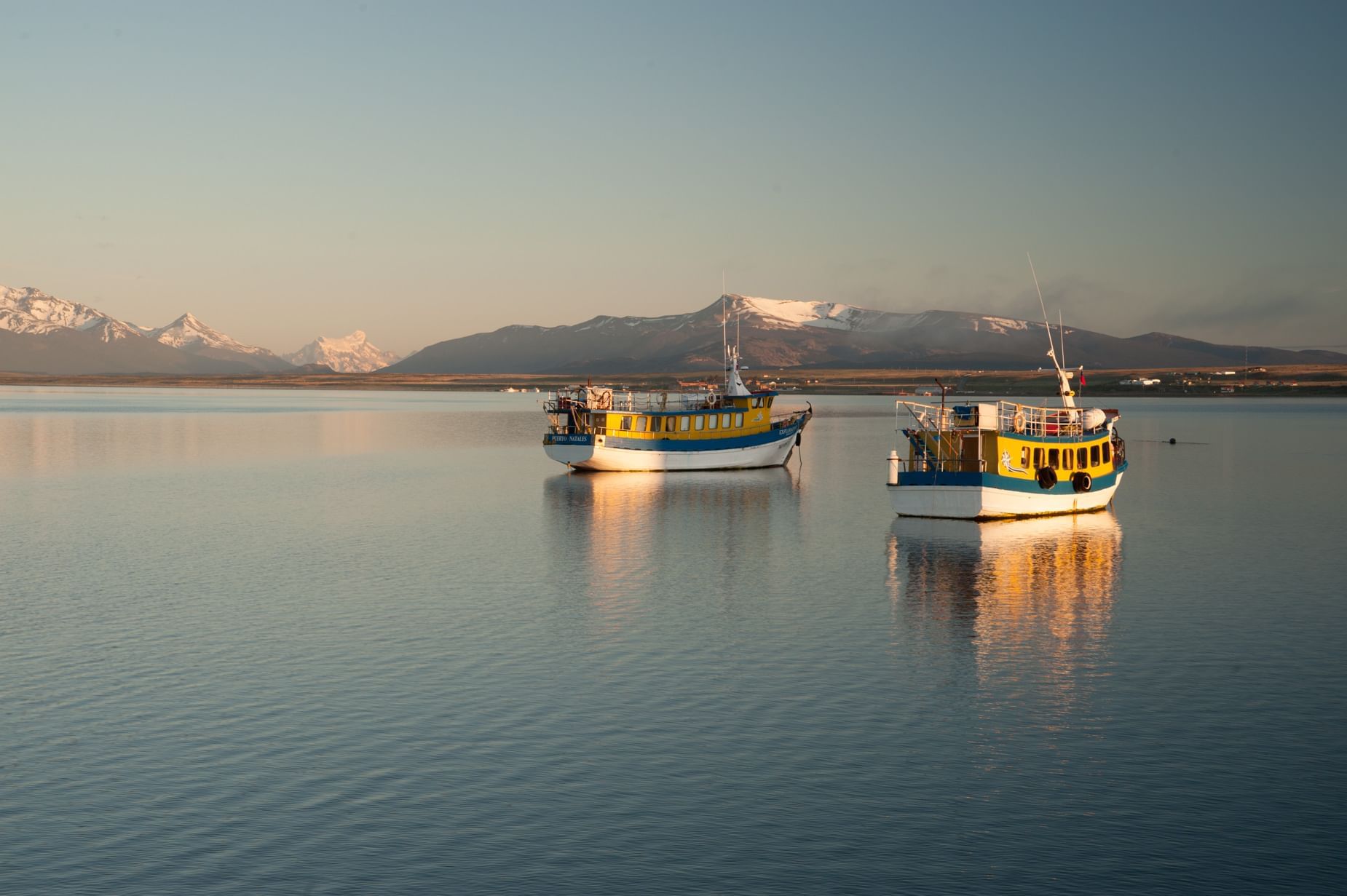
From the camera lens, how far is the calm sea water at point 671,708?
19.4 metres

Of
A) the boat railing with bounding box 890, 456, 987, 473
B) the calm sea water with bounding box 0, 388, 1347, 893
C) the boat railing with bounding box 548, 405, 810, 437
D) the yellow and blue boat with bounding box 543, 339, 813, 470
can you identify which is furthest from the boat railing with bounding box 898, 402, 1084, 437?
the boat railing with bounding box 548, 405, 810, 437

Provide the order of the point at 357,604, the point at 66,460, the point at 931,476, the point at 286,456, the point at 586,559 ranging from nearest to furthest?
the point at 357,604
the point at 586,559
the point at 931,476
the point at 66,460
the point at 286,456

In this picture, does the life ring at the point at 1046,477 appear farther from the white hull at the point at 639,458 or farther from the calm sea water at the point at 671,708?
the white hull at the point at 639,458

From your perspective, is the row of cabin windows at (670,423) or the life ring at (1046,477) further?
the row of cabin windows at (670,423)

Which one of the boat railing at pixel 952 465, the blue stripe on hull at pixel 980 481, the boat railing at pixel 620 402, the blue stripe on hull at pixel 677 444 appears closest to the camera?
the blue stripe on hull at pixel 980 481

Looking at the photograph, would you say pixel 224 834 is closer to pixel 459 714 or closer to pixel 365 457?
pixel 459 714

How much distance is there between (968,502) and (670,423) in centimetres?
3526

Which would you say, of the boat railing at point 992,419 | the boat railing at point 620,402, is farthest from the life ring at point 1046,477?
the boat railing at point 620,402

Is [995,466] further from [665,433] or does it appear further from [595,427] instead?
[595,427]

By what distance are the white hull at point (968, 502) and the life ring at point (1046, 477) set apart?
53 cm

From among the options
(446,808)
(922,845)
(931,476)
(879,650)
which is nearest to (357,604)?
(879,650)

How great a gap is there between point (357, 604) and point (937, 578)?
20315mm

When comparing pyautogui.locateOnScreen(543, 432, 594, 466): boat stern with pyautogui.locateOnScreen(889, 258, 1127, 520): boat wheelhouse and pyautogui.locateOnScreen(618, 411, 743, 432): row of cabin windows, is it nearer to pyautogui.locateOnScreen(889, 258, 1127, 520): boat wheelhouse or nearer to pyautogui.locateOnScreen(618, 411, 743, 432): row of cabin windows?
pyautogui.locateOnScreen(618, 411, 743, 432): row of cabin windows

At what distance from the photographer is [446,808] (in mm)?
21219
